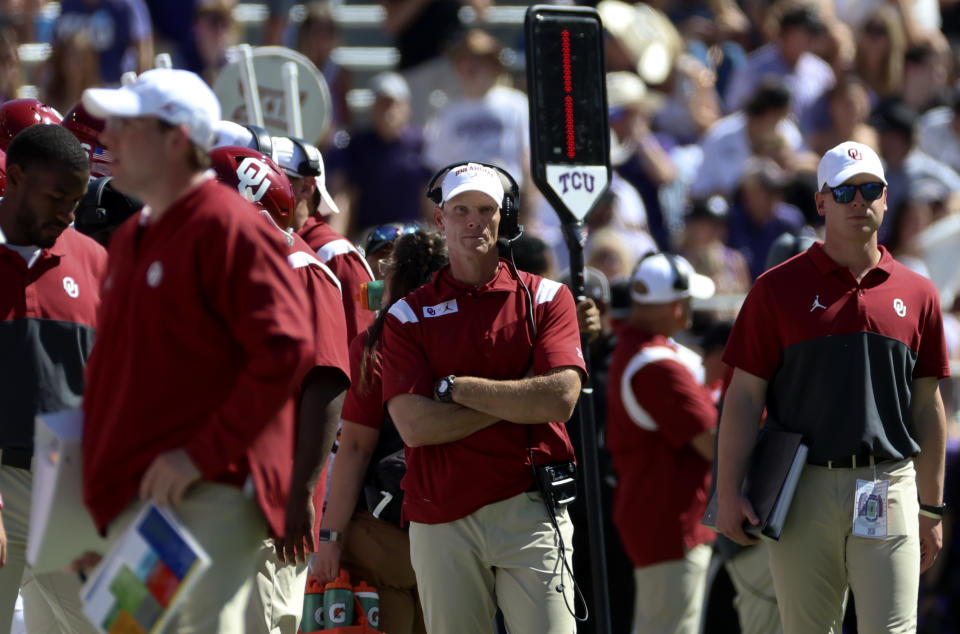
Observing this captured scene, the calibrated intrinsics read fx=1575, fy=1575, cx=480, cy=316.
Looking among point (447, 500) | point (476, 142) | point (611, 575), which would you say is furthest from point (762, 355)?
point (476, 142)

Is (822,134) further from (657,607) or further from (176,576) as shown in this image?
(176,576)

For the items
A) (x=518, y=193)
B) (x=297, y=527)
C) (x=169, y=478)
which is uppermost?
(x=518, y=193)

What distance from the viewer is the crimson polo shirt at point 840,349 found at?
5891 millimetres

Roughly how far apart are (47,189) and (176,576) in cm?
206

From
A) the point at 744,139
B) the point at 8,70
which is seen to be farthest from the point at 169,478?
the point at 744,139

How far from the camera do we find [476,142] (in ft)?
42.3

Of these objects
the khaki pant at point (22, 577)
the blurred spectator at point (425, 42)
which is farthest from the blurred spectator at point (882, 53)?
the khaki pant at point (22, 577)

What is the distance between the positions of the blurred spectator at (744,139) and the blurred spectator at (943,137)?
129 centimetres

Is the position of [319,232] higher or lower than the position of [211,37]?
lower

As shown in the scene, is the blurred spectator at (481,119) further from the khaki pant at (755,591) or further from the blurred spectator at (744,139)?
the khaki pant at (755,591)

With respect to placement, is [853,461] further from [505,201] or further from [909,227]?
[909,227]

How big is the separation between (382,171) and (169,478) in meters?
9.17

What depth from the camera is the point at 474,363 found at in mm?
5676

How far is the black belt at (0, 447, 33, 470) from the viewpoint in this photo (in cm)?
547
